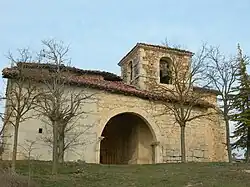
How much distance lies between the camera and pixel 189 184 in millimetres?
12266

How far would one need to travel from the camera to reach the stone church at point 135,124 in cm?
1934

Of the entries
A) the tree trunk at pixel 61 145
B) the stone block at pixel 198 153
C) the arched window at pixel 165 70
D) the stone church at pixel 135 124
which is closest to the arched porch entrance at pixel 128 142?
the stone church at pixel 135 124

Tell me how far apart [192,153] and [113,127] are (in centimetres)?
615

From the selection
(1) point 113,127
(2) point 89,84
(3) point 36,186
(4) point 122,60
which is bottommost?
(3) point 36,186

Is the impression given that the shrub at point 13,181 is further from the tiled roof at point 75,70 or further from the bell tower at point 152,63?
the bell tower at point 152,63

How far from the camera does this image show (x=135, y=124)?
2367 cm

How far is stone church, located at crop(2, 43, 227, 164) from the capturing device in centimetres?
1934

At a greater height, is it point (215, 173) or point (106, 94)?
point (106, 94)

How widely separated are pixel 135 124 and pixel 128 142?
1.43 metres

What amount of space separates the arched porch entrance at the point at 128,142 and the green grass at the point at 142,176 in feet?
20.1

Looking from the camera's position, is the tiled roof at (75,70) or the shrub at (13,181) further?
the tiled roof at (75,70)

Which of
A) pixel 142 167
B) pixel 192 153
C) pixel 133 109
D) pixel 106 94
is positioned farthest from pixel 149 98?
pixel 142 167

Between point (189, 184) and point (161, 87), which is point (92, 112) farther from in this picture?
point (189, 184)

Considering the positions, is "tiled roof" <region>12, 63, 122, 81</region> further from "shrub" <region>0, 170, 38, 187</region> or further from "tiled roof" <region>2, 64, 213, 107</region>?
"shrub" <region>0, 170, 38, 187</region>
